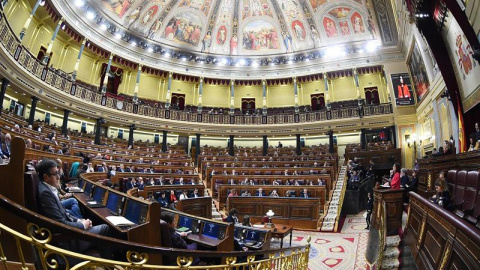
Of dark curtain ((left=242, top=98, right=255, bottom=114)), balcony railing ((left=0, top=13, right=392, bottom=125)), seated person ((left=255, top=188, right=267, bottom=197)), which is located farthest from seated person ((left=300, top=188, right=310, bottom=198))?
dark curtain ((left=242, top=98, right=255, bottom=114))

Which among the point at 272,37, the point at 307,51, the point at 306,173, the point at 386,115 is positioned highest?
the point at 272,37

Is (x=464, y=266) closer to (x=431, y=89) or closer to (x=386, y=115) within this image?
(x=431, y=89)

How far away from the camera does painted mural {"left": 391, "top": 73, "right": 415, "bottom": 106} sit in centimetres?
1534

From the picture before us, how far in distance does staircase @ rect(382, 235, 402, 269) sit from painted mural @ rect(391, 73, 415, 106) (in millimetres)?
13525

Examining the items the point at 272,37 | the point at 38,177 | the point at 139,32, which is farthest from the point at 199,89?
the point at 38,177

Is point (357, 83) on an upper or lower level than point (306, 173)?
upper

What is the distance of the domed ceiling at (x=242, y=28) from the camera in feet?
53.5

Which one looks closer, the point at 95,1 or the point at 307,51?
the point at 95,1

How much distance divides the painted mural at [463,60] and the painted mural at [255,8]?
14273 mm

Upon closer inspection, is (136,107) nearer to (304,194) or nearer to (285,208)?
(285,208)

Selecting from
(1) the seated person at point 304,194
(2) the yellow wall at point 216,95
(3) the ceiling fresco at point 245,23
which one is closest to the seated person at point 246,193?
(1) the seated person at point 304,194

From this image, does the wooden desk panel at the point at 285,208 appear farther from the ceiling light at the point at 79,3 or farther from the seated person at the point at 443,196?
the ceiling light at the point at 79,3

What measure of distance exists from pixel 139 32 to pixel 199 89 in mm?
5669

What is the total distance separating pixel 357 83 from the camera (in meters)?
18.0
